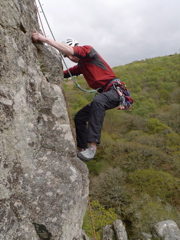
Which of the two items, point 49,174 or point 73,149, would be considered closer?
point 49,174

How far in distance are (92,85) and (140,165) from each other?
1909 centimetres

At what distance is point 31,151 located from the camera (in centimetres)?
276

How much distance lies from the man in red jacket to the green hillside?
14683 millimetres

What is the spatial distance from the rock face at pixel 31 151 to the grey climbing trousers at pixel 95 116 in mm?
487

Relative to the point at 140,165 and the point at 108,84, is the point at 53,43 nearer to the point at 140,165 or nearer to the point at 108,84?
the point at 108,84

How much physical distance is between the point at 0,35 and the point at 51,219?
93.7 inches

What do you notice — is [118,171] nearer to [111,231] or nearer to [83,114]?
[111,231]

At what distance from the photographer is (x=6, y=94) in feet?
8.25

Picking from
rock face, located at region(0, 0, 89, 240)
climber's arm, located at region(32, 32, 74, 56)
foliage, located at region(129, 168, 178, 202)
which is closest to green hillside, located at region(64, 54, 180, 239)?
foliage, located at region(129, 168, 178, 202)

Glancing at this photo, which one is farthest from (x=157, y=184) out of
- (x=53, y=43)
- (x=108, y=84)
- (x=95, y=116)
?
(x=53, y=43)

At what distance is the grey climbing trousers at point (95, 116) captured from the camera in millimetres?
3525

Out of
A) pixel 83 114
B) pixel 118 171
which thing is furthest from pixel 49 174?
pixel 118 171

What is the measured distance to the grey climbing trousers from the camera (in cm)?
353

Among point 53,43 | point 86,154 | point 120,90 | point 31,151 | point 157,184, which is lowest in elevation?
point 157,184
